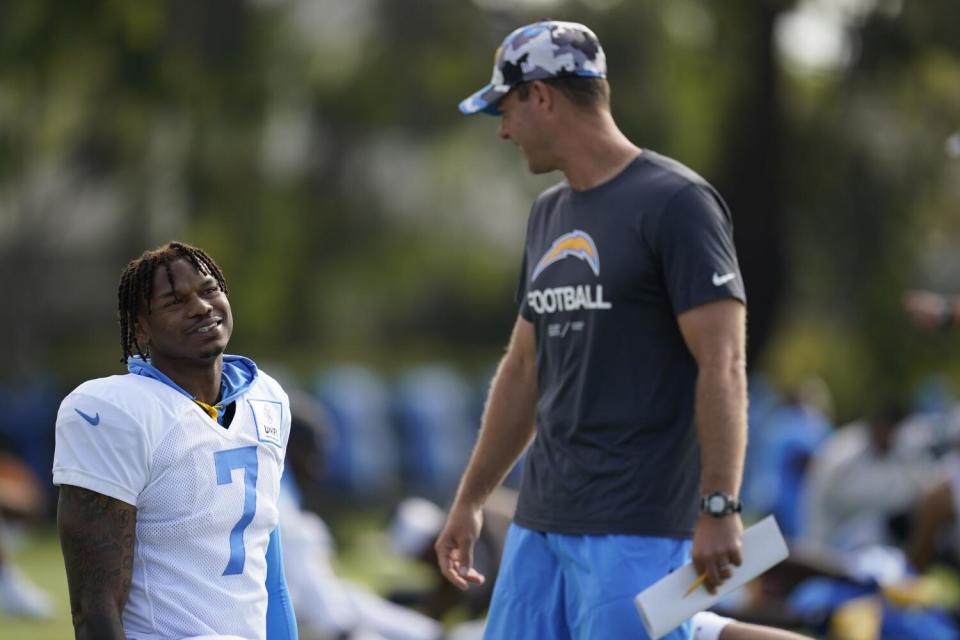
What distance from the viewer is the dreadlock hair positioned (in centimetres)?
378

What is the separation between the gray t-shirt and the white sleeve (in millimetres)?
1337

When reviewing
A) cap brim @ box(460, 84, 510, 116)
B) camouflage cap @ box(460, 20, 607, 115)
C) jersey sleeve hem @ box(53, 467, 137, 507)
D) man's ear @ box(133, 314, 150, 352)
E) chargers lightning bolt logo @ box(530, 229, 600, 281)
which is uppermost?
camouflage cap @ box(460, 20, 607, 115)

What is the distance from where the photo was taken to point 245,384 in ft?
12.7

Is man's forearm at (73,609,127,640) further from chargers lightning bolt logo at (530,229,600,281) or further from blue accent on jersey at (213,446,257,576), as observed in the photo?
chargers lightning bolt logo at (530,229,600,281)

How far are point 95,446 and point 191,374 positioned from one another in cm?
35

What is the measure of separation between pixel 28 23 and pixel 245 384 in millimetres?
14610

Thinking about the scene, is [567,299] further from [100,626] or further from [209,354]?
[100,626]

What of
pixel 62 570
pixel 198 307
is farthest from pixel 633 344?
pixel 62 570

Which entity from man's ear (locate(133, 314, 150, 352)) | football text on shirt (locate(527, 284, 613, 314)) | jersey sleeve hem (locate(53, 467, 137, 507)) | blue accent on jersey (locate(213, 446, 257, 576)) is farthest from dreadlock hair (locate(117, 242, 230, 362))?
football text on shirt (locate(527, 284, 613, 314))

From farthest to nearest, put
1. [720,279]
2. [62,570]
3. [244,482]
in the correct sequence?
[62,570]
[720,279]
[244,482]

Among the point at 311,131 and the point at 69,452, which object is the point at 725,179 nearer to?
the point at 311,131

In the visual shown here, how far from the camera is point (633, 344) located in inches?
169

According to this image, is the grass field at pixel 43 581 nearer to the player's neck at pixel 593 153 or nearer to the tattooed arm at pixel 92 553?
the player's neck at pixel 593 153

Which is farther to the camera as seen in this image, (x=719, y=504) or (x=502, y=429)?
(x=502, y=429)
